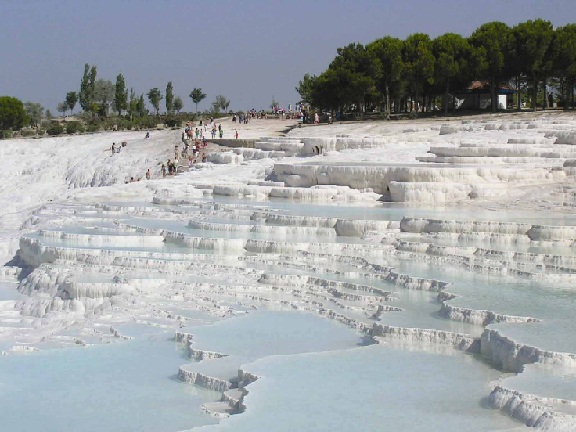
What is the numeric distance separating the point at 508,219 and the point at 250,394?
6713 mm

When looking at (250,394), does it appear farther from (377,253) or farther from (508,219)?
(508,219)

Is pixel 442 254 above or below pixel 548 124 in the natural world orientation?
below

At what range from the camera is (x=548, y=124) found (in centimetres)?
2155

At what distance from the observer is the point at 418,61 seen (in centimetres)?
3055

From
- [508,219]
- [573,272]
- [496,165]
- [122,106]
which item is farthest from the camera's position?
[122,106]

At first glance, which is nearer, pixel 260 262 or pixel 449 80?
pixel 260 262

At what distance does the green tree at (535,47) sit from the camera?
28.9 meters

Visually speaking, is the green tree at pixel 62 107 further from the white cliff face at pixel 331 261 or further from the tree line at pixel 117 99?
the white cliff face at pixel 331 261

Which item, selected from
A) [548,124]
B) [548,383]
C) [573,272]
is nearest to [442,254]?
[573,272]

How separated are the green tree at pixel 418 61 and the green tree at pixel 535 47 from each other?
8.32 ft

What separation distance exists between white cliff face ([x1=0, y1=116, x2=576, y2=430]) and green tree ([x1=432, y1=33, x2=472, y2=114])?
1005cm

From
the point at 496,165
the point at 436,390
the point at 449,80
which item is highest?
the point at 449,80

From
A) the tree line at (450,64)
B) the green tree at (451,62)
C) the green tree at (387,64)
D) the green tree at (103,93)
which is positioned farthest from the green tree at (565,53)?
the green tree at (103,93)

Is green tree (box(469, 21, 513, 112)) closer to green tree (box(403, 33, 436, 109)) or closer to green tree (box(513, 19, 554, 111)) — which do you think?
green tree (box(513, 19, 554, 111))
